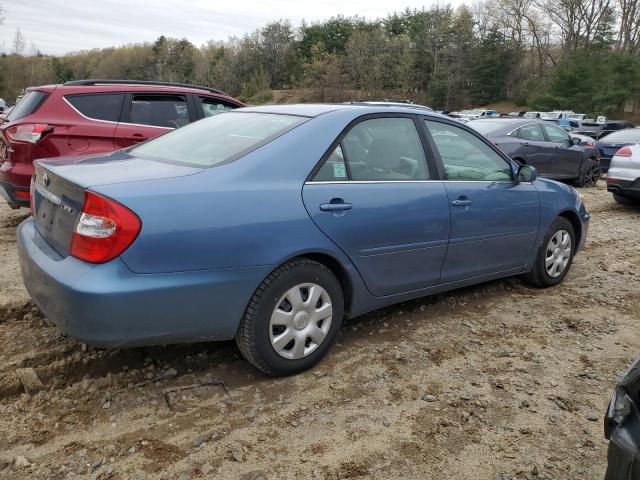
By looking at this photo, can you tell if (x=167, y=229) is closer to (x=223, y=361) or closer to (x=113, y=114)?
(x=223, y=361)

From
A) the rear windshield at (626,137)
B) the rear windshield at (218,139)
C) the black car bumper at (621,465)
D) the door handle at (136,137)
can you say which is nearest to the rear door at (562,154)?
the rear windshield at (626,137)

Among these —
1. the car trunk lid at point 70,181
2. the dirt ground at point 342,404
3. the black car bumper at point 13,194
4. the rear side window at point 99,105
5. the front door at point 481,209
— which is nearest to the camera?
the dirt ground at point 342,404

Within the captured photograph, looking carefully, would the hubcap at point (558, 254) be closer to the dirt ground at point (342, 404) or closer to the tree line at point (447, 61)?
the dirt ground at point (342, 404)

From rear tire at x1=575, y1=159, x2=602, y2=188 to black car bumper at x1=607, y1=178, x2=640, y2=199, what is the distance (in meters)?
2.96

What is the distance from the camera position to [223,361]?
129 inches

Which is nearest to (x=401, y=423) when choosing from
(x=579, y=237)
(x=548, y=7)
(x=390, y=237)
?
(x=390, y=237)

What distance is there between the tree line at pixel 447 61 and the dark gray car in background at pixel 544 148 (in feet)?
134

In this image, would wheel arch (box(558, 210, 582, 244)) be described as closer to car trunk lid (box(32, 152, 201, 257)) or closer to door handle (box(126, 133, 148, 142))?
car trunk lid (box(32, 152, 201, 257))

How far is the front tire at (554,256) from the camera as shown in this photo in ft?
15.6

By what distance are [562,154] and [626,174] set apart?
256 cm

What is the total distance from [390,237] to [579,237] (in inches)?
103

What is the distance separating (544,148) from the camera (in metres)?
10.8

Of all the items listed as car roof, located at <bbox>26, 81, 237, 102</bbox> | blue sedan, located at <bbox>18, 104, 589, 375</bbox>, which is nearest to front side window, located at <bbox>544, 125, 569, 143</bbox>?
car roof, located at <bbox>26, 81, 237, 102</bbox>

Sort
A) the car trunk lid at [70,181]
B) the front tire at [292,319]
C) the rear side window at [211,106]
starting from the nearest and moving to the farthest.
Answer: the car trunk lid at [70,181] → the front tire at [292,319] → the rear side window at [211,106]
